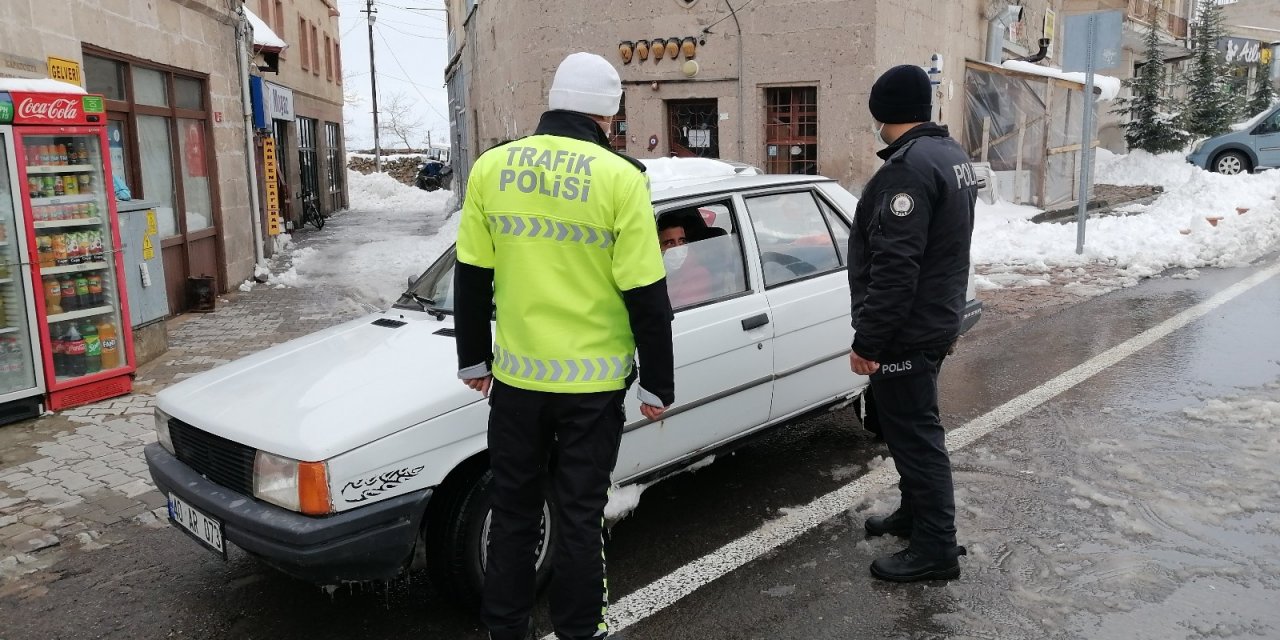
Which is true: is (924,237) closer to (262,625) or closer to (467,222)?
(467,222)

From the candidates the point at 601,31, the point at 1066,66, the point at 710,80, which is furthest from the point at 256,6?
the point at 1066,66

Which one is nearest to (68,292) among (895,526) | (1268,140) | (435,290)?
(435,290)

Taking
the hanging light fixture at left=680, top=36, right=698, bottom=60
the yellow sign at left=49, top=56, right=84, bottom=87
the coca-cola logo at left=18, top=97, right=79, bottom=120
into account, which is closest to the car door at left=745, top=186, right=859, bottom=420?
the coca-cola logo at left=18, top=97, right=79, bottom=120

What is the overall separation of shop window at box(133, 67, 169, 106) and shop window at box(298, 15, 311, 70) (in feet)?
45.8

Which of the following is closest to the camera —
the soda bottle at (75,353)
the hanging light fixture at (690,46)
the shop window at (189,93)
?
the soda bottle at (75,353)

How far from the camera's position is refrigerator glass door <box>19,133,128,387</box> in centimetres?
672

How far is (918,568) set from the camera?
12.6 ft

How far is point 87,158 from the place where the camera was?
700 cm

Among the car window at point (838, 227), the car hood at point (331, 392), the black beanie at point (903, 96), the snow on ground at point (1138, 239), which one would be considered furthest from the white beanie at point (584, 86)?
the snow on ground at point (1138, 239)

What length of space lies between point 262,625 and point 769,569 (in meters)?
1.99

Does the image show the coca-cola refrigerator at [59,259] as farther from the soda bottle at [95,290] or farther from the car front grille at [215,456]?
the car front grille at [215,456]

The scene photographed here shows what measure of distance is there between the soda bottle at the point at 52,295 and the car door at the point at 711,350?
489 centimetres

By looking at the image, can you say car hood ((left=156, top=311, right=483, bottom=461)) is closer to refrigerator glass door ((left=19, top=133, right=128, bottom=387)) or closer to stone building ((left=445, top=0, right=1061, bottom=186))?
refrigerator glass door ((left=19, top=133, right=128, bottom=387))

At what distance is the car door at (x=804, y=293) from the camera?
185 inches
